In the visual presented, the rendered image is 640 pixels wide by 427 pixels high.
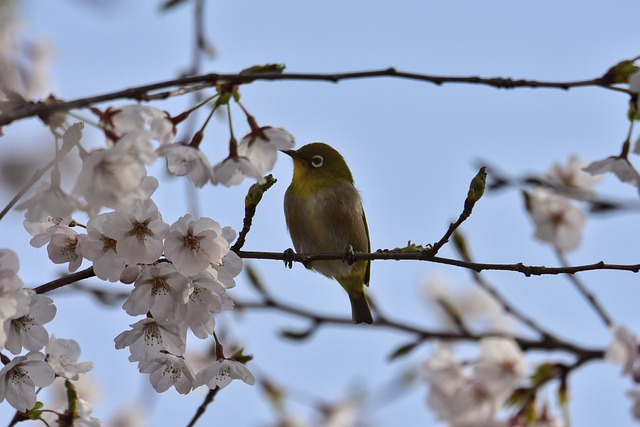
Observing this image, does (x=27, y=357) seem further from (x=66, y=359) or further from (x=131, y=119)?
(x=131, y=119)

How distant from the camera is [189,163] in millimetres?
2787

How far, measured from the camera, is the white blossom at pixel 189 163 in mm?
2738

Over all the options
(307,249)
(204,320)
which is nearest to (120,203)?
(204,320)

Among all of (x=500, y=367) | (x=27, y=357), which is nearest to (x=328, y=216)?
(x=500, y=367)

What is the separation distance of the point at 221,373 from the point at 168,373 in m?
0.19

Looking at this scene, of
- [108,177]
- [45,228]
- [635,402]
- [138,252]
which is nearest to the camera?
[108,177]

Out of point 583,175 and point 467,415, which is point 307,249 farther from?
point 583,175

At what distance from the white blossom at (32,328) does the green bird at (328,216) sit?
2658 millimetres

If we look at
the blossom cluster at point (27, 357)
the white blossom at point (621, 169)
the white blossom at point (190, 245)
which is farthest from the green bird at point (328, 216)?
the blossom cluster at point (27, 357)

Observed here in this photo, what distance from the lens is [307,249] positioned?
207 inches

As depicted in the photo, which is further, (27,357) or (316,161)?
(316,161)

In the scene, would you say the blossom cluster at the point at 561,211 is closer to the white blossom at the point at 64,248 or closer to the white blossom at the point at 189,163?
the white blossom at the point at 189,163

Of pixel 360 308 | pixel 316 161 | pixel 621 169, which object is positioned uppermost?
pixel 316 161

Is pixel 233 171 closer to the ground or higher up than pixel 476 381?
closer to the ground
